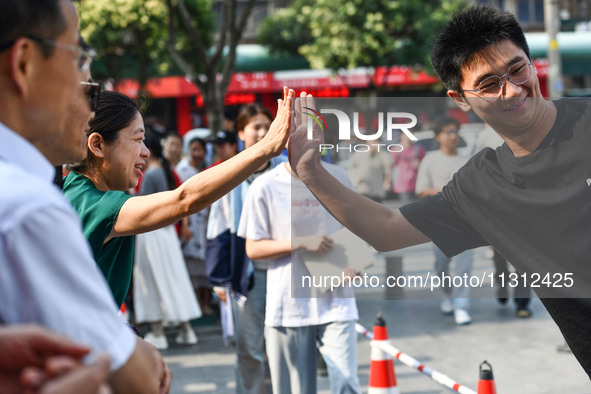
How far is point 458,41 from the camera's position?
297cm

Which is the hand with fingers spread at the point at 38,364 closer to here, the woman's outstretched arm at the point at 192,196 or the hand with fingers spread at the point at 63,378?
the hand with fingers spread at the point at 63,378

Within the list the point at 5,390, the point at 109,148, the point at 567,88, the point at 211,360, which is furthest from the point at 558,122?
the point at 567,88

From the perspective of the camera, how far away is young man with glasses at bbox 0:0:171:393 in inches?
51.4

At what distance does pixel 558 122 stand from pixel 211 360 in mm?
5128

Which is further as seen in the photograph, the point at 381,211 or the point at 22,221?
the point at 381,211

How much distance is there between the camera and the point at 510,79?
2848 millimetres

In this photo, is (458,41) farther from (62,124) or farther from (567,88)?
(567,88)

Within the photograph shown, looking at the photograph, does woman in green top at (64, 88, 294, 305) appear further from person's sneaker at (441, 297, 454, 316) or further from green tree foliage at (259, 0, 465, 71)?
green tree foliage at (259, 0, 465, 71)

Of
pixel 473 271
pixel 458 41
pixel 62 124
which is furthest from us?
pixel 473 271

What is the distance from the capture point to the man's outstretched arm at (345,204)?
9.93ft

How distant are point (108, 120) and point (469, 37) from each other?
1.41m

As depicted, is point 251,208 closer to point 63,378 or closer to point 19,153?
point 19,153

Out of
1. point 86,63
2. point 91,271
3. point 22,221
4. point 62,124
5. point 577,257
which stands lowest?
point 577,257

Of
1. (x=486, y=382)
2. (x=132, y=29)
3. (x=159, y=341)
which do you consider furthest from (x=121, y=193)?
(x=132, y=29)
